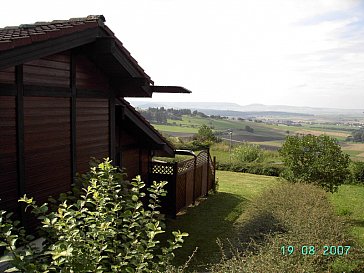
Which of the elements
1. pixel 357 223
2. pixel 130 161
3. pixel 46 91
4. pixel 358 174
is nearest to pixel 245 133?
pixel 358 174

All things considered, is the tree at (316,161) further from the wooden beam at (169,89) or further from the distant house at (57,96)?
the distant house at (57,96)

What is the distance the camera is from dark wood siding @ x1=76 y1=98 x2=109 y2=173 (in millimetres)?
7293

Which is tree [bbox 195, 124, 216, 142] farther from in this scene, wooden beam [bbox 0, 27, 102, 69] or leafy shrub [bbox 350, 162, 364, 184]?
wooden beam [bbox 0, 27, 102, 69]

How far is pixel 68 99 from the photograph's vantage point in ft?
22.6

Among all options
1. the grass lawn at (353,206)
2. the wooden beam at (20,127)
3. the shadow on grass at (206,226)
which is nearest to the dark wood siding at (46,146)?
the wooden beam at (20,127)

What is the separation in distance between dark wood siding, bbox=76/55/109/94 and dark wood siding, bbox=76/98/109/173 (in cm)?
28

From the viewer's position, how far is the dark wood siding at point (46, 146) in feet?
19.8

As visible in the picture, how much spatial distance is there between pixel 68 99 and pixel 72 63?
28.3 inches

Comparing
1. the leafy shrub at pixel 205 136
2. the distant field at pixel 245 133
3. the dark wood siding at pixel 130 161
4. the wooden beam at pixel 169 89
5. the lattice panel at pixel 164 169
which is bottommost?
the distant field at pixel 245 133

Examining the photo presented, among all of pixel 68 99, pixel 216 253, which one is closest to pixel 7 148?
pixel 68 99

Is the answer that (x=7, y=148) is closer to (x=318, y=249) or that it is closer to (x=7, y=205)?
(x=7, y=205)

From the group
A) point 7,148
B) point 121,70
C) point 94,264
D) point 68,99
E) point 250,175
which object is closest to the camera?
point 94,264

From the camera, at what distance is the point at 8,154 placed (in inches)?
221
